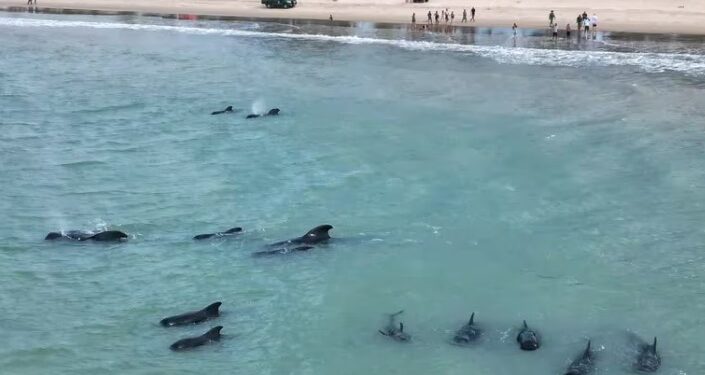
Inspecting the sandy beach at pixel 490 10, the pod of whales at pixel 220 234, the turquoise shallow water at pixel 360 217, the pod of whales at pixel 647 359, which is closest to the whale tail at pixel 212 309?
the turquoise shallow water at pixel 360 217

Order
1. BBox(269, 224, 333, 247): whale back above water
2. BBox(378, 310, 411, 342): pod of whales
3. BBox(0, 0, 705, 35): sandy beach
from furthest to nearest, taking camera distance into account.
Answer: BBox(0, 0, 705, 35): sandy beach, BBox(269, 224, 333, 247): whale back above water, BBox(378, 310, 411, 342): pod of whales

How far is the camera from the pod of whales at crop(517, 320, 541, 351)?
55.1ft

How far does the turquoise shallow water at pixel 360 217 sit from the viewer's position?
1755 cm

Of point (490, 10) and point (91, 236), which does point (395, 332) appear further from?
point (490, 10)

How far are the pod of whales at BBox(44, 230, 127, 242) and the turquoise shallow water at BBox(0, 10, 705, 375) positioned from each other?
311 mm

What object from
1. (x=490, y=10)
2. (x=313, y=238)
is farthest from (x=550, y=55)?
(x=313, y=238)

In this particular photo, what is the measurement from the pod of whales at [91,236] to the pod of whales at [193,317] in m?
5.07

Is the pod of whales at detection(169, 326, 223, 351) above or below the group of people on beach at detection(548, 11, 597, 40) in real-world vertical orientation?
below

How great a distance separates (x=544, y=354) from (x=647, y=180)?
41.1ft

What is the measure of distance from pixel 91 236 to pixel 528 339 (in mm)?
11301

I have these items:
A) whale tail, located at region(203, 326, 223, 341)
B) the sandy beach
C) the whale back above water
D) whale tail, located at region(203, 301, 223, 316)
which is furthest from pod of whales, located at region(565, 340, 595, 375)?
the sandy beach

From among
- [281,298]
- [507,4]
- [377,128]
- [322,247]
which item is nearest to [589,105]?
[377,128]

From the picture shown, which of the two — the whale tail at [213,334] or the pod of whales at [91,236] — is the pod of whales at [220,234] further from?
the whale tail at [213,334]

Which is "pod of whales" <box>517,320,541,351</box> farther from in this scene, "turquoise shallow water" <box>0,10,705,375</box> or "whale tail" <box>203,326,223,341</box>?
"whale tail" <box>203,326,223,341</box>
